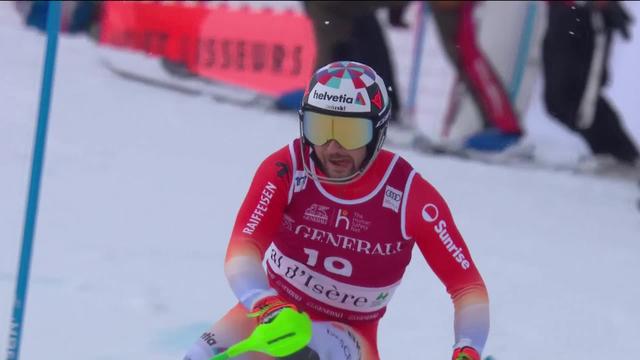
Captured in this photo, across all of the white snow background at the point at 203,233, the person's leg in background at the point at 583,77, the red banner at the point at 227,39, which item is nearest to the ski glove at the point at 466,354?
the white snow background at the point at 203,233

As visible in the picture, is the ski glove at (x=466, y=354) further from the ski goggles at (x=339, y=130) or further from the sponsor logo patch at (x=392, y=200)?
the ski goggles at (x=339, y=130)

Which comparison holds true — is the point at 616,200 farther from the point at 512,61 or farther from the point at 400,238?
the point at 400,238

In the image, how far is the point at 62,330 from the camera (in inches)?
186

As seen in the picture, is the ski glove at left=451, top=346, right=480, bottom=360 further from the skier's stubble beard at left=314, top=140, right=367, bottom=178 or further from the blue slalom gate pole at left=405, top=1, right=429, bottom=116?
the blue slalom gate pole at left=405, top=1, right=429, bottom=116

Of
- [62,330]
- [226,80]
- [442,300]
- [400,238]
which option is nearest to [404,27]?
[226,80]

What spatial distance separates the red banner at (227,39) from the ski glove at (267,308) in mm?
8510

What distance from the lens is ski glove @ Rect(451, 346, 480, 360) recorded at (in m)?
2.78

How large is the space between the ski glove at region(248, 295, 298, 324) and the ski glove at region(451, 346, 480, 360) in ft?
1.70

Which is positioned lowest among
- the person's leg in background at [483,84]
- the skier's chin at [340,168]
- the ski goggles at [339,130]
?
the person's leg in background at [483,84]

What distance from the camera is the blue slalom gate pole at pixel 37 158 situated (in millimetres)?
3266

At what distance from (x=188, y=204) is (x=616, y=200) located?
13.4 ft

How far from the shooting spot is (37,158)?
335 centimetres

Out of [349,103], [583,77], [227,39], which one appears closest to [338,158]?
[349,103]

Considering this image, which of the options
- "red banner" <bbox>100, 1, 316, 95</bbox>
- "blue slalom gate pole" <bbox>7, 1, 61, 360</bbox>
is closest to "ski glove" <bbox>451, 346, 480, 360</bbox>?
"blue slalom gate pole" <bbox>7, 1, 61, 360</bbox>
